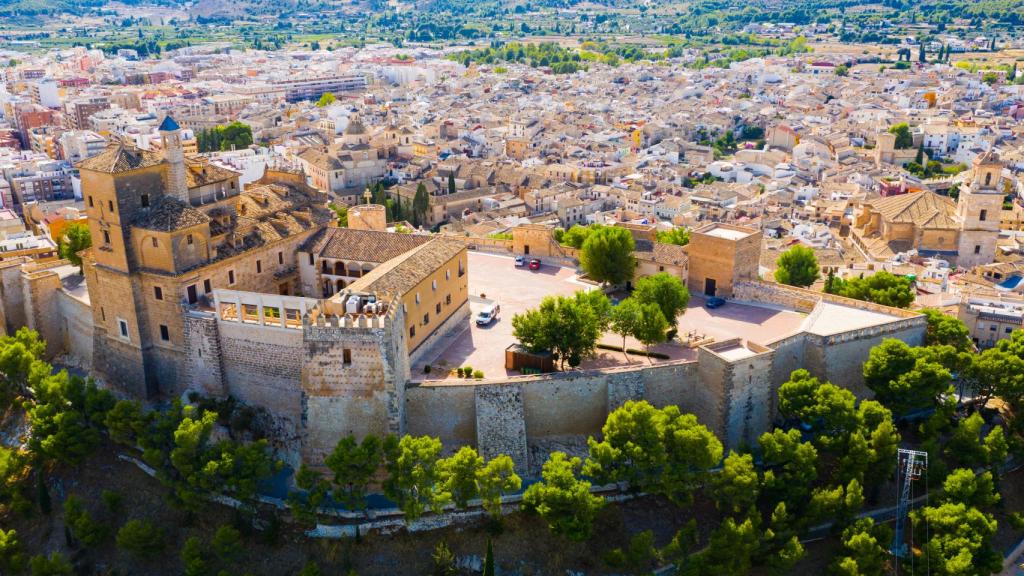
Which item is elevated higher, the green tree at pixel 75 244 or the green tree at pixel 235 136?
the green tree at pixel 75 244

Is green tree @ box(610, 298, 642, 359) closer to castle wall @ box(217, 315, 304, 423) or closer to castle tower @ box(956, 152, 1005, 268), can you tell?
castle wall @ box(217, 315, 304, 423)

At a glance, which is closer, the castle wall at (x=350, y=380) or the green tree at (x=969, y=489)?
the castle wall at (x=350, y=380)

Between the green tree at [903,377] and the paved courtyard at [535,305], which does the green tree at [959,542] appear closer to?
the green tree at [903,377]

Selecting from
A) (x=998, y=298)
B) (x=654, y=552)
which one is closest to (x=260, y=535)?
(x=654, y=552)

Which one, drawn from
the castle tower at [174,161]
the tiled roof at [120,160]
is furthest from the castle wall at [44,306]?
the castle tower at [174,161]

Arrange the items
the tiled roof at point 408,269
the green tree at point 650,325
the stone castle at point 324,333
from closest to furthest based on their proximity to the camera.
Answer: the stone castle at point 324,333 < the tiled roof at point 408,269 < the green tree at point 650,325

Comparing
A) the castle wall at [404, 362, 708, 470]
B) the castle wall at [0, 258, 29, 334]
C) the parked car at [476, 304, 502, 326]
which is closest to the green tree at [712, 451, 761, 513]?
the castle wall at [404, 362, 708, 470]
